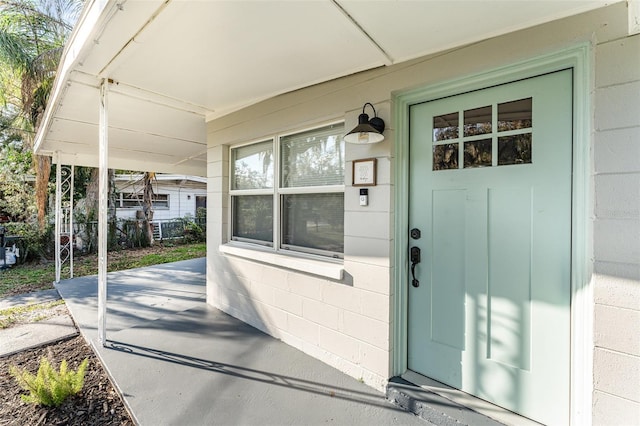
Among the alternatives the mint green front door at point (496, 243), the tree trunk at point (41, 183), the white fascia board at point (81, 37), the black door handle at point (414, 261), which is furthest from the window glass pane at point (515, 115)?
the tree trunk at point (41, 183)

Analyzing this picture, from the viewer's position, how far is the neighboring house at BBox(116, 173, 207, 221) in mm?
11606

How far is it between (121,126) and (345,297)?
12.2 feet

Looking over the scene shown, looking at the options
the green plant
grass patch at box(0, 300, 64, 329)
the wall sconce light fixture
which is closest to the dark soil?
the green plant

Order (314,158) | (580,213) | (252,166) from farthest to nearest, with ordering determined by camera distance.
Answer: (252,166) → (314,158) → (580,213)

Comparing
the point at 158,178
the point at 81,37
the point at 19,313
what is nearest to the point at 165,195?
the point at 158,178

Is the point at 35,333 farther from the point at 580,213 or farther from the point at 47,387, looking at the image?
the point at 580,213

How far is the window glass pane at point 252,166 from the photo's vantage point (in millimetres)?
3375

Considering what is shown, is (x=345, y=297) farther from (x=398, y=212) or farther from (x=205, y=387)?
(x=205, y=387)

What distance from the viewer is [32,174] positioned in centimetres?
875

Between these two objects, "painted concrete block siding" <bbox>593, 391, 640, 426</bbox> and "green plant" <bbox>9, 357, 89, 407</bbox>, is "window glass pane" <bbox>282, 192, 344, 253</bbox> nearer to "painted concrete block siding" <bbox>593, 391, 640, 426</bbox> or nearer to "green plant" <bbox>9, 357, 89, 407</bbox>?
"painted concrete block siding" <bbox>593, 391, 640, 426</bbox>

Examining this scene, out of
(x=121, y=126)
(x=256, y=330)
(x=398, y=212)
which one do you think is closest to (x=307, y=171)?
(x=398, y=212)

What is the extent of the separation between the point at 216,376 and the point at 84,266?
6.63 meters

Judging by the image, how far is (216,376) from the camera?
8.11ft

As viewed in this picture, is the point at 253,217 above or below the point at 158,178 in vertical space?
below
